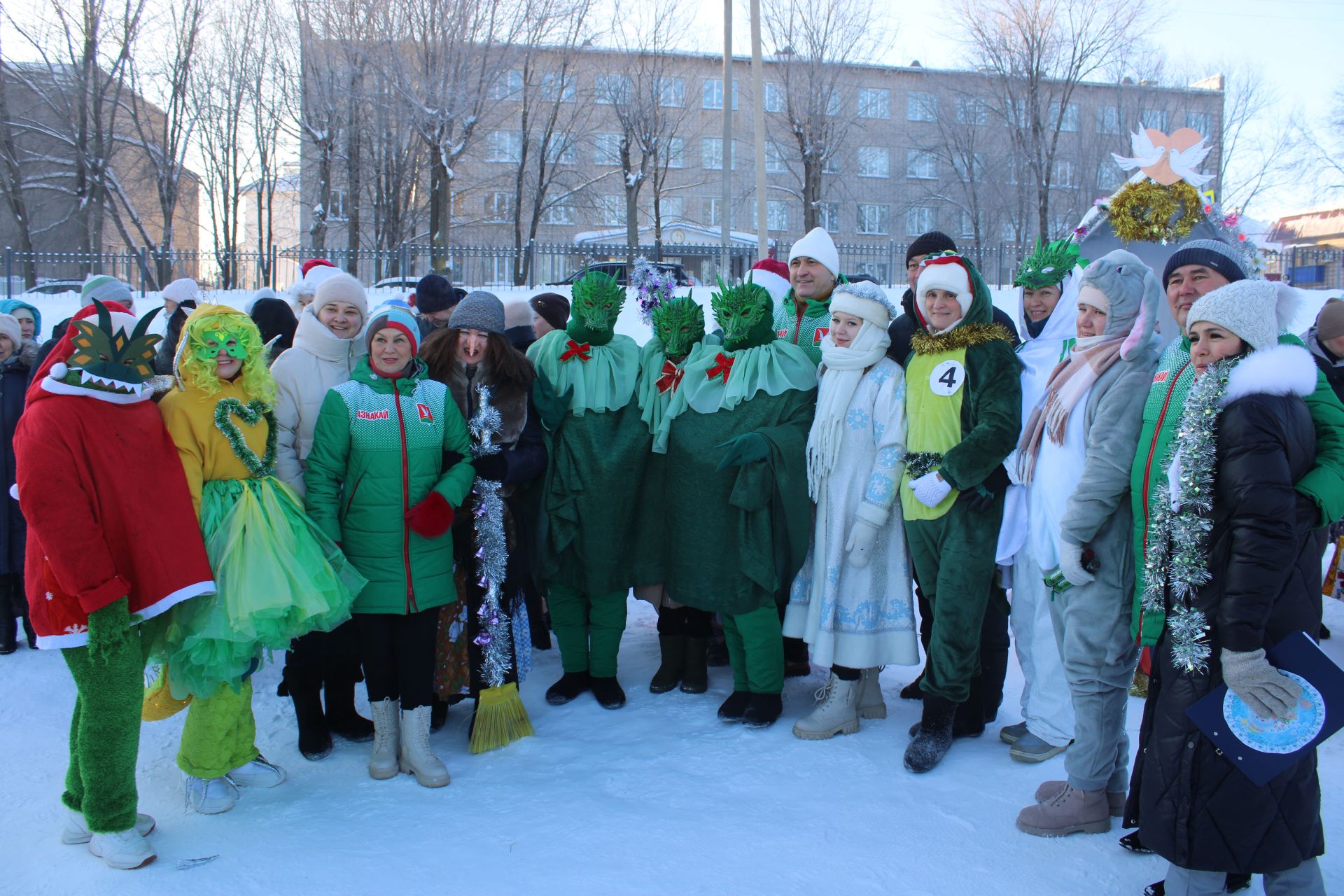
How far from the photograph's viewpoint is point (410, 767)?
3.61m

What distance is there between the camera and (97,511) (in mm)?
2855

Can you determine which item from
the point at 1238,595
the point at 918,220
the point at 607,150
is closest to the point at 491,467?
the point at 1238,595

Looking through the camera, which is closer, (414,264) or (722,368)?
(722,368)

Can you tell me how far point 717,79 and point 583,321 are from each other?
3116 cm

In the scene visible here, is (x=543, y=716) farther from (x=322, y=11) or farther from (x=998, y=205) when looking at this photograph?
(x=998, y=205)

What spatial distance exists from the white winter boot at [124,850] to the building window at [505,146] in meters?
26.1

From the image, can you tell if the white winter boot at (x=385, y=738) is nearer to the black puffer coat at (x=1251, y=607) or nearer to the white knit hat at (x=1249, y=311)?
the black puffer coat at (x=1251, y=607)

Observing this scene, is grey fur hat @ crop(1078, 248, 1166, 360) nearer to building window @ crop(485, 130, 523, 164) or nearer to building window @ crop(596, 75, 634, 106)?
building window @ crop(596, 75, 634, 106)

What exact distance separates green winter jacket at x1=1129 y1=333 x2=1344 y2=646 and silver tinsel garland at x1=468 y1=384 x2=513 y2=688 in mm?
2425

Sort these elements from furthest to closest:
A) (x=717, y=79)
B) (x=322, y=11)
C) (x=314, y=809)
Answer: (x=717, y=79)
(x=322, y=11)
(x=314, y=809)

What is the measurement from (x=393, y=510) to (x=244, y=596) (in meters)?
0.64

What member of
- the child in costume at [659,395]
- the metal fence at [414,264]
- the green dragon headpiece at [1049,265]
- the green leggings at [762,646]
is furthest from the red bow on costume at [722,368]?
the metal fence at [414,264]

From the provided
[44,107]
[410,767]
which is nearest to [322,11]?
[44,107]

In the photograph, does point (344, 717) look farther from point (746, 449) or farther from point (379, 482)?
point (746, 449)
